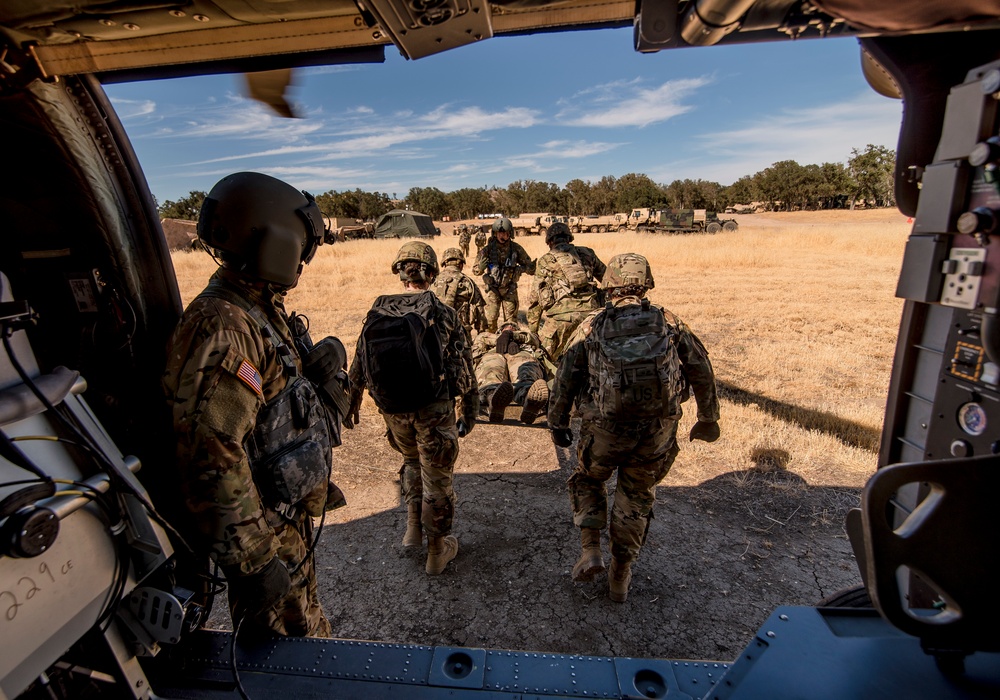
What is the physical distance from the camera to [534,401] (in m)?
5.44

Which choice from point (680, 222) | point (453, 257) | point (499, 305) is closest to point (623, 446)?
point (453, 257)

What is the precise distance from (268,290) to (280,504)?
868 millimetres

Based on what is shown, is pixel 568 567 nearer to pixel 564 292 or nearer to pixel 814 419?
pixel 814 419

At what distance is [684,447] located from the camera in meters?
5.29

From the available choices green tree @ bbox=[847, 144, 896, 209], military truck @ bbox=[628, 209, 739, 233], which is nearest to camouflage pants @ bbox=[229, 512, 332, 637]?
military truck @ bbox=[628, 209, 739, 233]

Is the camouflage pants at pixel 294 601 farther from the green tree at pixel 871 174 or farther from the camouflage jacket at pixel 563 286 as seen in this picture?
the green tree at pixel 871 174

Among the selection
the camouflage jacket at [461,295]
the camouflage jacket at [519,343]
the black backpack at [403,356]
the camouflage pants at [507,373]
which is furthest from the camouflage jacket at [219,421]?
the camouflage jacket at [519,343]

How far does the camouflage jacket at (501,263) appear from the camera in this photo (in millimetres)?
8789

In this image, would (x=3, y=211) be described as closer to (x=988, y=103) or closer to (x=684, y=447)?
(x=988, y=103)

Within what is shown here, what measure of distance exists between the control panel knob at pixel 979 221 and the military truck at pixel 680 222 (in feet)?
99.6

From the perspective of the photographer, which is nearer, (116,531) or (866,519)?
(866,519)

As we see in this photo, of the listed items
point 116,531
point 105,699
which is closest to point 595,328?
point 116,531

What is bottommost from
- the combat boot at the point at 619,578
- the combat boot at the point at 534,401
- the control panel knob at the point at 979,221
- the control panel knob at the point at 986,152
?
the combat boot at the point at 619,578

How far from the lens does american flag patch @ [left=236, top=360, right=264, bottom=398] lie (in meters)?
1.84
